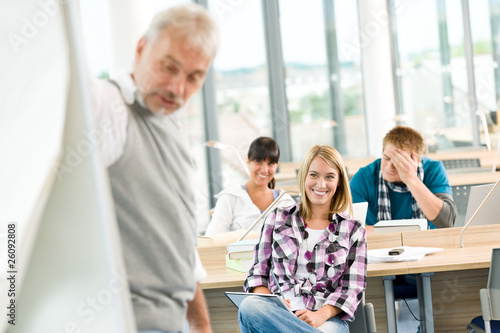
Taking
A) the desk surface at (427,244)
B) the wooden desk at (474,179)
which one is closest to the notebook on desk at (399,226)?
the desk surface at (427,244)

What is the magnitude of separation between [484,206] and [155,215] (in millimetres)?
2504

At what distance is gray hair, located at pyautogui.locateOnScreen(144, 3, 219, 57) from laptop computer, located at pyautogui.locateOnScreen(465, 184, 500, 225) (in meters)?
2.35

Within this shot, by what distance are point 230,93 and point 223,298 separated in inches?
177

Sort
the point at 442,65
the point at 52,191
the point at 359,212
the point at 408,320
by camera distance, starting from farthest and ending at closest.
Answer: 1. the point at 442,65
2. the point at 408,320
3. the point at 359,212
4. the point at 52,191

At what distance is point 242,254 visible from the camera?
2602mm

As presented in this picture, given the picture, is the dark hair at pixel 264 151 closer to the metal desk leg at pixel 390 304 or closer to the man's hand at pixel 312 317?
the metal desk leg at pixel 390 304

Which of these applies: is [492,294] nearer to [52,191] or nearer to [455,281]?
[455,281]

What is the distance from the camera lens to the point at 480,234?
8.99ft

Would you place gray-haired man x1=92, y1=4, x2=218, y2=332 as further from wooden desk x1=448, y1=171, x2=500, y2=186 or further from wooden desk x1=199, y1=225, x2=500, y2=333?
wooden desk x1=448, y1=171, x2=500, y2=186

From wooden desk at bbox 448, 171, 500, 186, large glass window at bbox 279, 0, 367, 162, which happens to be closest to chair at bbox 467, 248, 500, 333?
wooden desk at bbox 448, 171, 500, 186

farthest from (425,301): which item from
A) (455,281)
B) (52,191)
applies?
(52,191)

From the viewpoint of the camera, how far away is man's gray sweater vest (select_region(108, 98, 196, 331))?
0.74 m

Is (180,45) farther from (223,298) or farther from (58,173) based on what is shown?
(223,298)

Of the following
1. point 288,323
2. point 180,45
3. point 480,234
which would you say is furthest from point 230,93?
point 180,45
